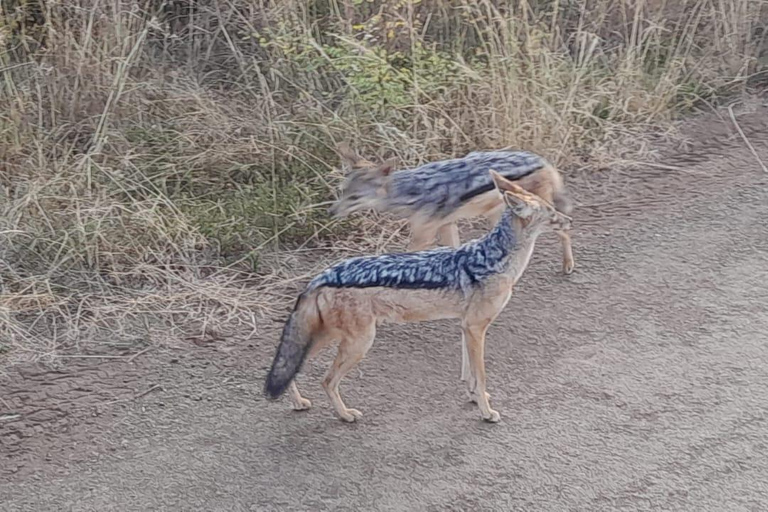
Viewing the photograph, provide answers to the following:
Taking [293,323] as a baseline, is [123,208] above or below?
below

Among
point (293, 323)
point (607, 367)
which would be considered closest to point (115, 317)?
point (293, 323)

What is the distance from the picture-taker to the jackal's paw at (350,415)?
15.7 ft

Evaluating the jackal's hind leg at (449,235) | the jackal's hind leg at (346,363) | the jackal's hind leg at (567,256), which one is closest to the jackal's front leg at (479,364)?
the jackal's hind leg at (346,363)

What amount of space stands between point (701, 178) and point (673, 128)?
2.62 ft

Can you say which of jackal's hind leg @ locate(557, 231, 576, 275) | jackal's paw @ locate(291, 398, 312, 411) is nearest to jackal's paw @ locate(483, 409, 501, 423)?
jackal's paw @ locate(291, 398, 312, 411)

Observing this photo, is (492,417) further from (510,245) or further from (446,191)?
(446,191)

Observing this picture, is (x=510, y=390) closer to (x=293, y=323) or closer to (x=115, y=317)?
(x=293, y=323)

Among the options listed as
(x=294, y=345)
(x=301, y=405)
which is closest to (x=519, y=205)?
(x=294, y=345)

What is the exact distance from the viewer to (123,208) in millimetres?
6461

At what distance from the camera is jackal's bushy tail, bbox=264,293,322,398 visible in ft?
15.0

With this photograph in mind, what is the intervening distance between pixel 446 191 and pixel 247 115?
226 cm

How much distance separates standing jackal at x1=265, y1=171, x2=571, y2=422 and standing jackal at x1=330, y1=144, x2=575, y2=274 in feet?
3.23

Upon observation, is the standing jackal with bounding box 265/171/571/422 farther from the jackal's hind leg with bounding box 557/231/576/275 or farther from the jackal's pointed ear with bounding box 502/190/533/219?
the jackal's hind leg with bounding box 557/231/576/275

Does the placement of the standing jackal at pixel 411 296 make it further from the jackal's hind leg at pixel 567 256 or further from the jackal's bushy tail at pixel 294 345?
the jackal's hind leg at pixel 567 256
